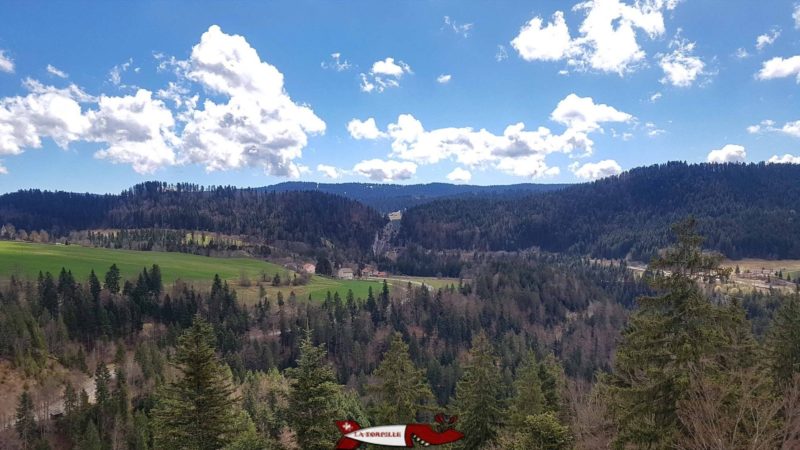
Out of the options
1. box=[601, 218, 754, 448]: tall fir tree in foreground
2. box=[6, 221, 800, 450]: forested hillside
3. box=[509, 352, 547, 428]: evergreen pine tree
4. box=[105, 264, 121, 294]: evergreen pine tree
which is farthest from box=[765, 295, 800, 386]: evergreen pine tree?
box=[105, 264, 121, 294]: evergreen pine tree

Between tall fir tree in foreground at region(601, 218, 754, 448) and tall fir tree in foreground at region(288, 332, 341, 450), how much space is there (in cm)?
1311


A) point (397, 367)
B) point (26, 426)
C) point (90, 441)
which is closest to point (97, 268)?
point (26, 426)

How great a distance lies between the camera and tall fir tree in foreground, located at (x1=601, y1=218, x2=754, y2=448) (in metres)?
18.0

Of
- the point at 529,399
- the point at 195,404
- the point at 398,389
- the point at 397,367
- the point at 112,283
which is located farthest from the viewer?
the point at 112,283

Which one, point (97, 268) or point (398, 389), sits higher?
point (398, 389)

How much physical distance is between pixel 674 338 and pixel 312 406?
53.7ft

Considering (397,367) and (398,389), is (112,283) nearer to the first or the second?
(397,367)

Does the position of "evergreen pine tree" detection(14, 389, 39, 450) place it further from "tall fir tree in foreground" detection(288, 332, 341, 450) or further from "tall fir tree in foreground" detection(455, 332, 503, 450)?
"tall fir tree in foreground" detection(288, 332, 341, 450)

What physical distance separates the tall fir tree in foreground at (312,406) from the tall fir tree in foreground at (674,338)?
516 inches

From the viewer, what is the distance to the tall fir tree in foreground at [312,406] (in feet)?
76.6

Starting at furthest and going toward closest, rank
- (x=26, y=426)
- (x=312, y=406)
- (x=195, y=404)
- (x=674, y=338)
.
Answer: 1. (x=26, y=426)
2. (x=195, y=404)
3. (x=312, y=406)
4. (x=674, y=338)

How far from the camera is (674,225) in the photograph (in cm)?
1941

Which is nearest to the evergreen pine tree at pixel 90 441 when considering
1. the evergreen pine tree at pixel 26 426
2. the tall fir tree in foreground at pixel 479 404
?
the evergreen pine tree at pixel 26 426

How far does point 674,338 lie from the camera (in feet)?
60.3
